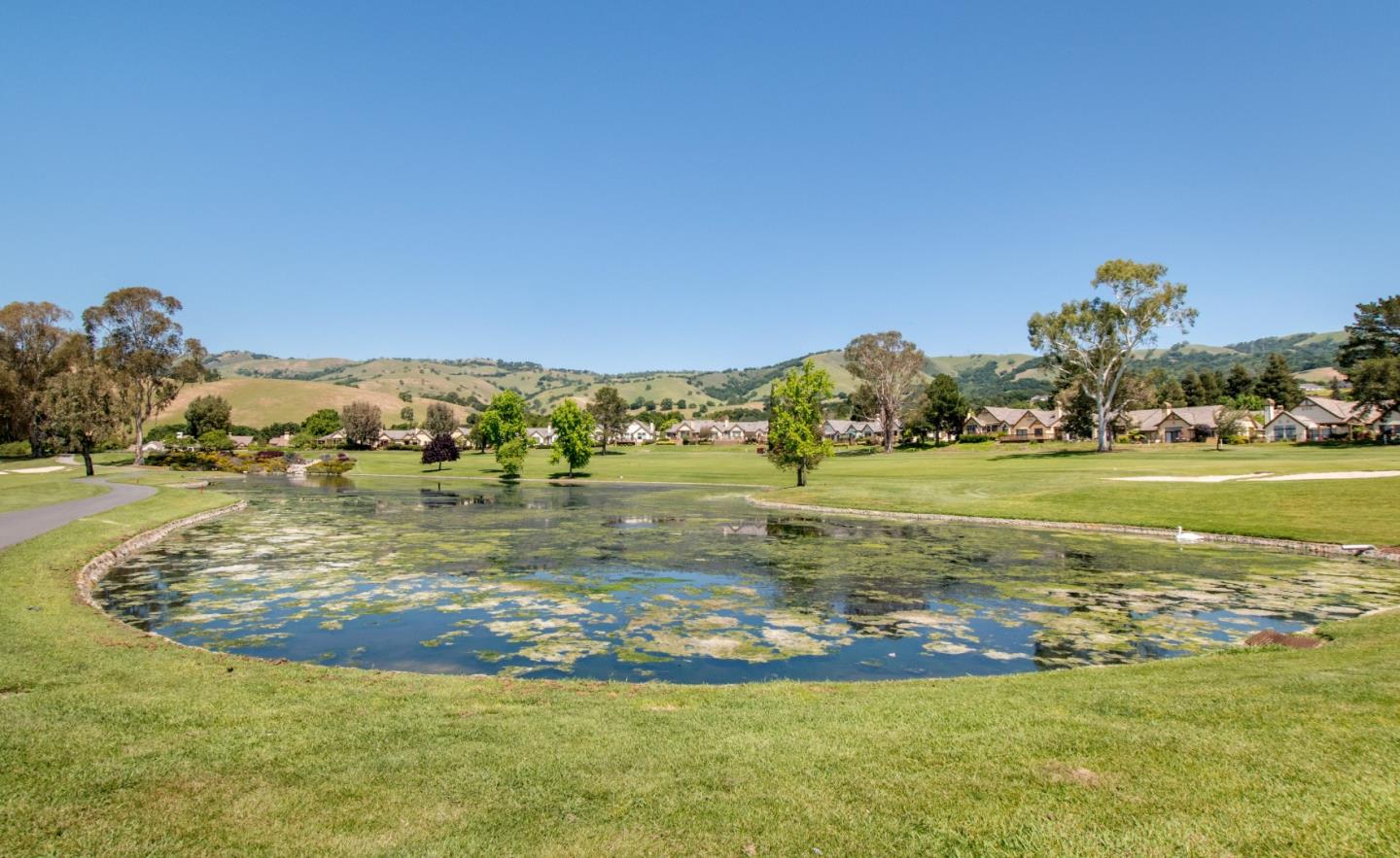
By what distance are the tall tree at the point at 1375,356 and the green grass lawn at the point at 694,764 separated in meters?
89.5

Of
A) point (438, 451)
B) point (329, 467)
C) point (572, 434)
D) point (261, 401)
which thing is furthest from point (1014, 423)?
point (261, 401)

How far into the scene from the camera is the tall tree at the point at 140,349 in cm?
7731

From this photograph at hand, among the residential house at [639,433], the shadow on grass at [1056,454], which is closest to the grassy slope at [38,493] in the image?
the shadow on grass at [1056,454]

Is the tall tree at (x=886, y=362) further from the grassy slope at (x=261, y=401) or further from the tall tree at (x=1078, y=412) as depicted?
the grassy slope at (x=261, y=401)

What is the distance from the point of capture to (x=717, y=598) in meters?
19.7

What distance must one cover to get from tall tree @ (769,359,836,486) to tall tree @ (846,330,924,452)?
175 feet

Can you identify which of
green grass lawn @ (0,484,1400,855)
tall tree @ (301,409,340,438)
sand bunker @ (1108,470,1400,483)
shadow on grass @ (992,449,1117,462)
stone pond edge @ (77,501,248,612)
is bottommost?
shadow on grass @ (992,449,1117,462)

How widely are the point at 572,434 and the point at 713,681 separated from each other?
207 feet

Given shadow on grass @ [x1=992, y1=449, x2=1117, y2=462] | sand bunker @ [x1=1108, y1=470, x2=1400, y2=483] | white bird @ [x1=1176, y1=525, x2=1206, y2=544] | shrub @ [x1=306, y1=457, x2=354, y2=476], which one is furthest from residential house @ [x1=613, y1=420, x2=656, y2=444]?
white bird @ [x1=1176, y1=525, x2=1206, y2=544]

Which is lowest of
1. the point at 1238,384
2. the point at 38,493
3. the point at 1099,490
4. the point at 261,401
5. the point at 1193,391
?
the point at 1099,490

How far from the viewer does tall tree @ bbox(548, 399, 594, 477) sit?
2913 inches

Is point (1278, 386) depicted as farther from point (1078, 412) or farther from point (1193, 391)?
point (1078, 412)

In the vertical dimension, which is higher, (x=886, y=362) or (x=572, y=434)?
(x=886, y=362)

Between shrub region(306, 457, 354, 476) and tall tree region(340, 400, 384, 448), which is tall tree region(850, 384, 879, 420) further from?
tall tree region(340, 400, 384, 448)
